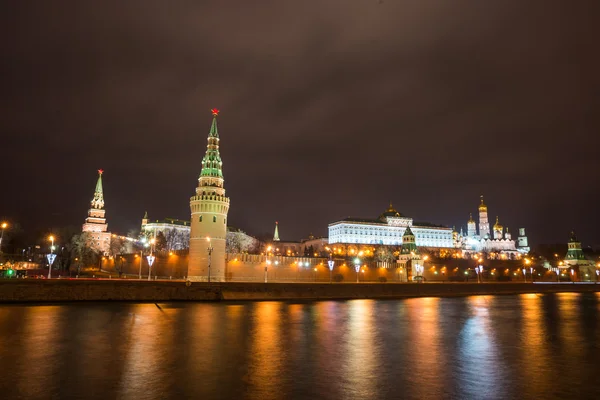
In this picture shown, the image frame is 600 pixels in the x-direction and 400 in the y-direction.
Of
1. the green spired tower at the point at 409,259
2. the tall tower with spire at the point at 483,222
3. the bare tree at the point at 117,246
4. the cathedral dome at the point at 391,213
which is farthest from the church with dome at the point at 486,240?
the bare tree at the point at 117,246

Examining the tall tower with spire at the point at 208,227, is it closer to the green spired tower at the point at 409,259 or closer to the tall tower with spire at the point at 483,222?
the green spired tower at the point at 409,259

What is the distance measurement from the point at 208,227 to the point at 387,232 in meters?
117

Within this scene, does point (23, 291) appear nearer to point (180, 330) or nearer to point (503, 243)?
point (180, 330)

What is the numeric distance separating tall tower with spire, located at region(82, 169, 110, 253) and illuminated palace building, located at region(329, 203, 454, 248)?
7681cm

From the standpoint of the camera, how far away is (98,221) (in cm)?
11256

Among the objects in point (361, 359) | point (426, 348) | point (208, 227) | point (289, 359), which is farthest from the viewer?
point (208, 227)

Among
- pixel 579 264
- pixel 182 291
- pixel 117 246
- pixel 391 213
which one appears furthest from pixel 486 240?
pixel 182 291

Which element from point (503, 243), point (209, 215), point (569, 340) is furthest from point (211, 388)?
point (503, 243)

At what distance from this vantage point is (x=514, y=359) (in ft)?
48.2

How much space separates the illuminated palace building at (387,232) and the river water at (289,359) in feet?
436

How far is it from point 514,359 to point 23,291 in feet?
114

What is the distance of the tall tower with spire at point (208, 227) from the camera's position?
5450 centimetres

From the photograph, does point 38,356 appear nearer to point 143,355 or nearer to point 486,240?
point 143,355

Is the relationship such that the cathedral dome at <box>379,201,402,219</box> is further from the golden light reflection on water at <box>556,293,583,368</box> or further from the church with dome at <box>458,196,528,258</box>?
the golden light reflection on water at <box>556,293,583,368</box>
